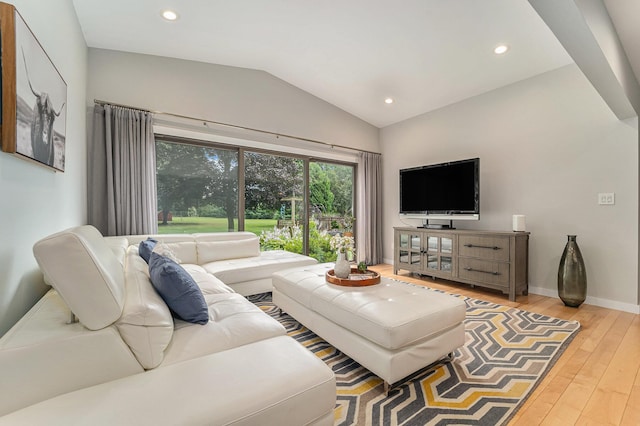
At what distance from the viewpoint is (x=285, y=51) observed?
3.36 metres

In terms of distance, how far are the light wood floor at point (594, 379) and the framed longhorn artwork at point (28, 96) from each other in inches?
103

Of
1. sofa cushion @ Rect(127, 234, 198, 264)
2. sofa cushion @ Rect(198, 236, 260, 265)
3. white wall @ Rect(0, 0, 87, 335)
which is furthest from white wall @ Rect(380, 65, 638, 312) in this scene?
white wall @ Rect(0, 0, 87, 335)

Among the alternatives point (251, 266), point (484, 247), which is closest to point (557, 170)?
point (484, 247)

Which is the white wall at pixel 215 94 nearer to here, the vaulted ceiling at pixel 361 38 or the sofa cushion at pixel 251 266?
the vaulted ceiling at pixel 361 38

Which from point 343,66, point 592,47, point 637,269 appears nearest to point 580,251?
point 637,269

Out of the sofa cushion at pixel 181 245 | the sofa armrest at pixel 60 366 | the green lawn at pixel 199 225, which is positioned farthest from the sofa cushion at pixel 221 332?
the green lawn at pixel 199 225

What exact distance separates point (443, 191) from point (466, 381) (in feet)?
8.98

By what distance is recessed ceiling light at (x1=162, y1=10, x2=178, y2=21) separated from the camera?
2545 millimetres

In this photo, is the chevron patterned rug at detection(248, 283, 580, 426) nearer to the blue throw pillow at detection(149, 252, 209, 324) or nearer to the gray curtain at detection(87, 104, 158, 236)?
the blue throw pillow at detection(149, 252, 209, 324)

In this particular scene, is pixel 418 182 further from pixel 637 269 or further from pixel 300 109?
pixel 637 269

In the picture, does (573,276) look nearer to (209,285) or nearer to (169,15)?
(209,285)

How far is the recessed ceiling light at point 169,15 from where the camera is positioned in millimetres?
2545

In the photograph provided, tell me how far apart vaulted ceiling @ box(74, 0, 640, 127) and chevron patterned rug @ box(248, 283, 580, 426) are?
102 inches

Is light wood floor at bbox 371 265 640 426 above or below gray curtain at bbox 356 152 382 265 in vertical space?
below
